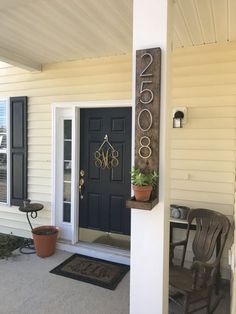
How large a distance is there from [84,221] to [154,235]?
7.89 ft

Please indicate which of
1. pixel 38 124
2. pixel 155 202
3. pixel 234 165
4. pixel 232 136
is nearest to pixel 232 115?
pixel 232 136

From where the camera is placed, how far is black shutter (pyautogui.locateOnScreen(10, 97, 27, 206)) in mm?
4254

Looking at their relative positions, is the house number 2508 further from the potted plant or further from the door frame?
the door frame

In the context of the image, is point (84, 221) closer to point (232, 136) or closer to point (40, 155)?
point (40, 155)

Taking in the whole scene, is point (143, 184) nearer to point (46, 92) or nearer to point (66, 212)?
point (66, 212)

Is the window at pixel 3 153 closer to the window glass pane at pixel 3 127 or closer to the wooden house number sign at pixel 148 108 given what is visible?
the window glass pane at pixel 3 127

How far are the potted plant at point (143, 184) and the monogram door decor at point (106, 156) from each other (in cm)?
204

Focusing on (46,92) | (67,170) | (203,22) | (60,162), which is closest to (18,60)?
(46,92)

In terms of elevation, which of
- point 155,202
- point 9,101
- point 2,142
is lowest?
point 155,202

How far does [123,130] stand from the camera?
3.70 meters

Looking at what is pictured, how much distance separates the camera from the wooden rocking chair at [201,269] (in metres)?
2.38

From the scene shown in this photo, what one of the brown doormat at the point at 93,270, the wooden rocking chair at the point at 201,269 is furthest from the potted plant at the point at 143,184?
the brown doormat at the point at 93,270

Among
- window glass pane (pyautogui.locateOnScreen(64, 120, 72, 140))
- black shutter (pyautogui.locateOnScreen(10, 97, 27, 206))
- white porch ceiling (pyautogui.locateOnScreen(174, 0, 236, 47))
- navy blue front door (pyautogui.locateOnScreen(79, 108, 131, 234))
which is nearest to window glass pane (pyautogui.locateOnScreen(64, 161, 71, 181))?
navy blue front door (pyautogui.locateOnScreen(79, 108, 131, 234))

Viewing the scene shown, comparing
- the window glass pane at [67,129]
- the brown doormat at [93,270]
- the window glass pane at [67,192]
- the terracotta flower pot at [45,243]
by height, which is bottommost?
the brown doormat at [93,270]
